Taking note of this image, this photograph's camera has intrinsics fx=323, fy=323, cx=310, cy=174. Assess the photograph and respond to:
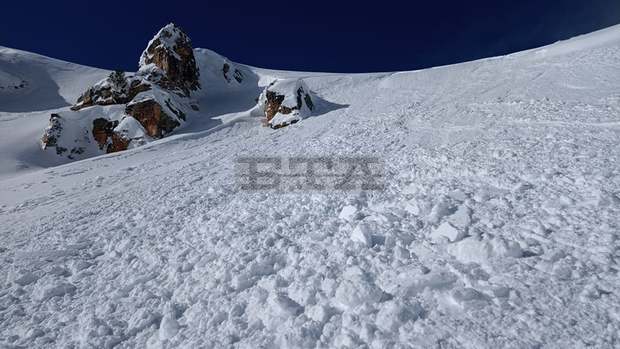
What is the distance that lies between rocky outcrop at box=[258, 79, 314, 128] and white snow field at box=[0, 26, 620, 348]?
8.32 m

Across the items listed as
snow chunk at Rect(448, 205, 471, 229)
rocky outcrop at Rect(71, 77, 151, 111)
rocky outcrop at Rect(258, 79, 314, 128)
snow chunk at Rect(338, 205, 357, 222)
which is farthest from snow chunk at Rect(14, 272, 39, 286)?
rocky outcrop at Rect(71, 77, 151, 111)

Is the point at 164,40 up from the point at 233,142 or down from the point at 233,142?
up

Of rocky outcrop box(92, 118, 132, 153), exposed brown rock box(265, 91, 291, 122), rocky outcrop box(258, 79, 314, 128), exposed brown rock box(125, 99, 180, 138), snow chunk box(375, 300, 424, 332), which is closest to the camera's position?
snow chunk box(375, 300, 424, 332)

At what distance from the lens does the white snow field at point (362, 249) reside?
3469 mm

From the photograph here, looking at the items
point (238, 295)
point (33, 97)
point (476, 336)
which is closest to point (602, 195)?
point (476, 336)

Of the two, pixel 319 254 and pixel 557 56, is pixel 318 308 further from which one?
pixel 557 56

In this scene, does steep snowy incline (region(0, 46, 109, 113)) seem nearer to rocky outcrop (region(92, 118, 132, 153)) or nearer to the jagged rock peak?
the jagged rock peak

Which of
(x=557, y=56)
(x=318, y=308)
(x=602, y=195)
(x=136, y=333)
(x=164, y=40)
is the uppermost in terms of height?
(x=164, y=40)

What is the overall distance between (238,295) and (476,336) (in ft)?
9.51

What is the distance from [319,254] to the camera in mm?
5020

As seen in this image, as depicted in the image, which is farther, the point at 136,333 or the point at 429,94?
the point at 429,94

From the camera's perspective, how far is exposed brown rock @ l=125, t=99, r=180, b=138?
21672 millimetres

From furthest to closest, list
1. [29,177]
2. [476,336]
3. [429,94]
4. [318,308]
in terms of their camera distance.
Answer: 1. [429,94]
2. [29,177]
3. [318,308]
4. [476,336]

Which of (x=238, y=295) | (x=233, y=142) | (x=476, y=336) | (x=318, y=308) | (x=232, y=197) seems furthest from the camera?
(x=233, y=142)
